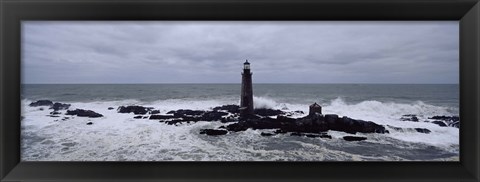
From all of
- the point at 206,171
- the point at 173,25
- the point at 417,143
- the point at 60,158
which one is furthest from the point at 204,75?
the point at 417,143

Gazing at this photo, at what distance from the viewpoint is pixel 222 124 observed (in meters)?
1.33

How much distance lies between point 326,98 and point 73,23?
1.45m

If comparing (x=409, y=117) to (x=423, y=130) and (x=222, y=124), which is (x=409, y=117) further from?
(x=222, y=124)

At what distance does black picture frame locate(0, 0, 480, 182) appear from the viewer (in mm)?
953

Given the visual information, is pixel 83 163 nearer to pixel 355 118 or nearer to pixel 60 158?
pixel 60 158

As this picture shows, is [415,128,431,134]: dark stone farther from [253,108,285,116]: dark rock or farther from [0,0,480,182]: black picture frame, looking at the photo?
[253,108,285,116]: dark rock

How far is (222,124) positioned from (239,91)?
9.2 inches

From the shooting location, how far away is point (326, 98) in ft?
4.33

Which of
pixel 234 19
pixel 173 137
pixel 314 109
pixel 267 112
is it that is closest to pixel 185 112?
pixel 173 137

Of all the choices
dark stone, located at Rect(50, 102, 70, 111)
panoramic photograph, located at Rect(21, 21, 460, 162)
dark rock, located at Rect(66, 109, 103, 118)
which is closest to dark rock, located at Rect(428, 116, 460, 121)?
panoramic photograph, located at Rect(21, 21, 460, 162)

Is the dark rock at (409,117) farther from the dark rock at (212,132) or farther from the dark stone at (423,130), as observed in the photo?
→ the dark rock at (212,132)

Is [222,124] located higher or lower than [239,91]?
lower

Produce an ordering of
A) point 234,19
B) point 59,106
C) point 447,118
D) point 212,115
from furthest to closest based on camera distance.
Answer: point 212,115 < point 59,106 < point 447,118 < point 234,19

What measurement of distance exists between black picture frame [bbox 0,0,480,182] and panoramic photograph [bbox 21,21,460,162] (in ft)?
0.20
